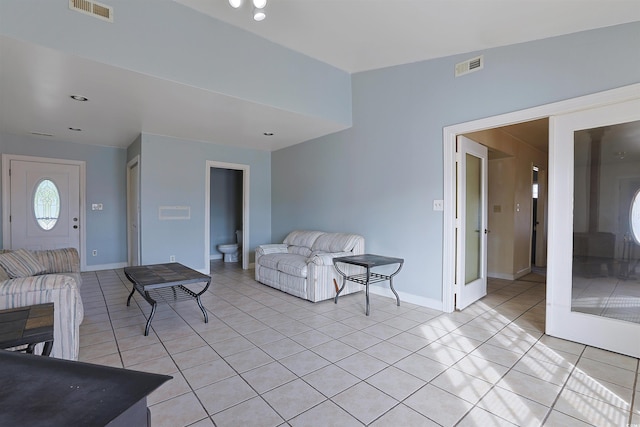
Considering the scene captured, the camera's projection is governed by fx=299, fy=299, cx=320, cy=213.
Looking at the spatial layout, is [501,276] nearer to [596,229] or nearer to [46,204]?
[596,229]

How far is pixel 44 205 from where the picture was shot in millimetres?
5148

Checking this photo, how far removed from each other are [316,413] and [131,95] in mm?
3407

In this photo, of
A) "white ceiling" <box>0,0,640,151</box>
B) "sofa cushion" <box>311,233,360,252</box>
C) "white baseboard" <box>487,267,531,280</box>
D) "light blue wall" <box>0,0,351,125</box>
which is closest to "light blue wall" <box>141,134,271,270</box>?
"white ceiling" <box>0,0,640,151</box>

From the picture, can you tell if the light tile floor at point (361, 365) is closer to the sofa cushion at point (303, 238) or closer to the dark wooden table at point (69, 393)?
the dark wooden table at point (69, 393)

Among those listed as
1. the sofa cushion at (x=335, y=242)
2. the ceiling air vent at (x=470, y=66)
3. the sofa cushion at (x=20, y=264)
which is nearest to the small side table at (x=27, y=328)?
the sofa cushion at (x=20, y=264)

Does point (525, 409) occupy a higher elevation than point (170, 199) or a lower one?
lower

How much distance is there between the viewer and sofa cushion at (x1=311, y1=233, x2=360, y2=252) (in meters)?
4.12

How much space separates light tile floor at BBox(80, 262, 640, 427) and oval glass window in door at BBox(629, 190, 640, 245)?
3.20ft

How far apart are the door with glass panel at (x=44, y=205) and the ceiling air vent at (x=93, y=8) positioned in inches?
156

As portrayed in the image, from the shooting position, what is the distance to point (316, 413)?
171 cm

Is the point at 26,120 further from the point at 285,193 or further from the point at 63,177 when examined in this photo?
the point at 285,193

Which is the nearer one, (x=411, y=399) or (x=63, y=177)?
(x=411, y=399)

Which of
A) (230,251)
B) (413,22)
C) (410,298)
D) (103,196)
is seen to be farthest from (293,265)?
(103,196)

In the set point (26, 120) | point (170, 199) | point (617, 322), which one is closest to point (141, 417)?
point (617, 322)
